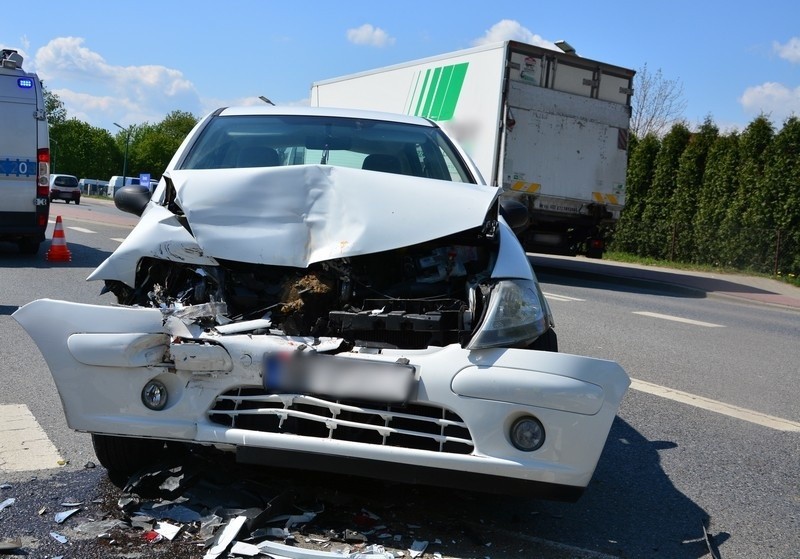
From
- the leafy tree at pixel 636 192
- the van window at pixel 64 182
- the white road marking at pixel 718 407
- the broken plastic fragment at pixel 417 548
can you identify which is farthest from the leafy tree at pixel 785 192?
the van window at pixel 64 182

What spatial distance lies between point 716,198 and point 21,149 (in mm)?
16977

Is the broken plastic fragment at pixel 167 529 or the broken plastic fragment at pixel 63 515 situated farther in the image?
the broken plastic fragment at pixel 63 515

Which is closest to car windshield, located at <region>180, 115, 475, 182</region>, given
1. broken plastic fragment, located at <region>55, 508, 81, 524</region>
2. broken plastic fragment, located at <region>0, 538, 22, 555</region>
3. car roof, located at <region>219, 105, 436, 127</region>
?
car roof, located at <region>219, 105, 436, 127</region>

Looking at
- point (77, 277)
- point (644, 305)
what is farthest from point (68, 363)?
point (644, 305)

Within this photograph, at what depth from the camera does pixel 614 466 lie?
464 cm

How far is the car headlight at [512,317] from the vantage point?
11.0ft

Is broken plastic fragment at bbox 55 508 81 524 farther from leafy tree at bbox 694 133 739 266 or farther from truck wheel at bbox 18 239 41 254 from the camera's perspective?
leafy tree at bbox 694 133 739 266

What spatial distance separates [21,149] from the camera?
13.3 metres

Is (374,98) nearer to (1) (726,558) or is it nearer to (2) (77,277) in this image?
(2) (77,277)

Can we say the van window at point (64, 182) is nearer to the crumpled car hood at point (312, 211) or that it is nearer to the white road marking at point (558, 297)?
the white road marking at point (558, 297)

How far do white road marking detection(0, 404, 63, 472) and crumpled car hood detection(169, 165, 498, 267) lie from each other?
139cm

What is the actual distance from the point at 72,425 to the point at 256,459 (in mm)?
774

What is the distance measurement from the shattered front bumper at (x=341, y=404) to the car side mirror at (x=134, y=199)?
1568mm

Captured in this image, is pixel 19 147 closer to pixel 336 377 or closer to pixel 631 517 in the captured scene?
pixel 336 377
